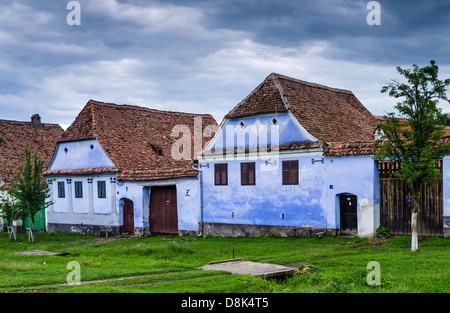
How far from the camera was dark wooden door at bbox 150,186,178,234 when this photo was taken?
28.3 metres

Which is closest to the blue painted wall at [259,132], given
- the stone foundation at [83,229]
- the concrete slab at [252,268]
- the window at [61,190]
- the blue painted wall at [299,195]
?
the blue painted wall at [299,195]

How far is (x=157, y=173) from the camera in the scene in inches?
1118

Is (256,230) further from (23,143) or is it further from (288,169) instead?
(23,143)

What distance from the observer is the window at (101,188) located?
3094cm

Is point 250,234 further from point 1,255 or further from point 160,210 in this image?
point 1,255

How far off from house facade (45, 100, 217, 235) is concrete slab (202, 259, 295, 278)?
38.2ft

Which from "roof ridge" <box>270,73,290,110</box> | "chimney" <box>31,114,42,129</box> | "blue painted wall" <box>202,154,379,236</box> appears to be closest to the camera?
"blue painted wall" <box>202,154,379,236</box>

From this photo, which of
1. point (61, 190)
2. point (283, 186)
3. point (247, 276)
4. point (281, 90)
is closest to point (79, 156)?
point (61, 190)

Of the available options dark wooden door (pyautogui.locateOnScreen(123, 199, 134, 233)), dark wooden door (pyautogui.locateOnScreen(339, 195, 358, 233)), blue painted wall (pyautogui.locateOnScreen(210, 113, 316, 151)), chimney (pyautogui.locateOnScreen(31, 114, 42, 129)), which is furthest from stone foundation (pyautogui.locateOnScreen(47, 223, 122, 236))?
dark wooden door (pyautogui.locateOnScreen(339, 195, 358, 233))

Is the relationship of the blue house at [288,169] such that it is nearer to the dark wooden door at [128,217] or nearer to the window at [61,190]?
the dark wooden door at [128,217]

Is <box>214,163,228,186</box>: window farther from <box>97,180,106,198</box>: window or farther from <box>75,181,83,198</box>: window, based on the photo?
<box>75,181,83,198</box>: window
